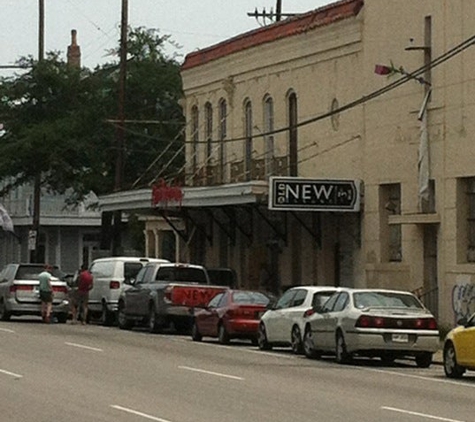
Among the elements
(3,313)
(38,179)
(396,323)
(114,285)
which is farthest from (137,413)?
(38,179)

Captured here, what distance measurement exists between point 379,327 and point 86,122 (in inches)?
1452

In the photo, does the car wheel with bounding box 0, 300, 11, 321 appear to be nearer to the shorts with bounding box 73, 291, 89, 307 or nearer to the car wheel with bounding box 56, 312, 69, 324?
the car wheel with bounding box 56, 312, 69, 324

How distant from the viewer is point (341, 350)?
94.5 feet

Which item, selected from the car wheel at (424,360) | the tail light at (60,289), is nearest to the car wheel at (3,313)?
the tail light at (60,289)

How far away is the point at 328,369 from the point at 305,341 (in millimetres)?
3823

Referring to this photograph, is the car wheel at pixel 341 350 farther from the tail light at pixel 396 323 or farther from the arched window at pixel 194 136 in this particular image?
the arched window at pixel 194 136

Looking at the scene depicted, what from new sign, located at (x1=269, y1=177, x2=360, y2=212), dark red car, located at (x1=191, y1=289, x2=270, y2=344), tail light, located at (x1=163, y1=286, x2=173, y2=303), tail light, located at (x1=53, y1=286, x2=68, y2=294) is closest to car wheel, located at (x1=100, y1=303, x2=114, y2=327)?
tail light, located at (x1=53, y1=286, x2=68, y2=294)

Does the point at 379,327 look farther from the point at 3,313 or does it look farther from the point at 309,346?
the point at 3,313

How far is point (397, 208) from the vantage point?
41.4 m

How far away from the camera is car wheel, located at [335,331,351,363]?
2873cm

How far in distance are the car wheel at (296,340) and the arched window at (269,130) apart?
16.1 metres

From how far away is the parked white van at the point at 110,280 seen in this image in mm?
44281

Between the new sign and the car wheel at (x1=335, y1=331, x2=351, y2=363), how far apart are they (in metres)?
12.4

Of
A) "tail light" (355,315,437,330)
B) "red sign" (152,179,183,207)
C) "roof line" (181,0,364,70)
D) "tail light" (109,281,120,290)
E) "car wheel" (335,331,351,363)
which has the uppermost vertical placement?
"roof line" (181,0,364,70)
